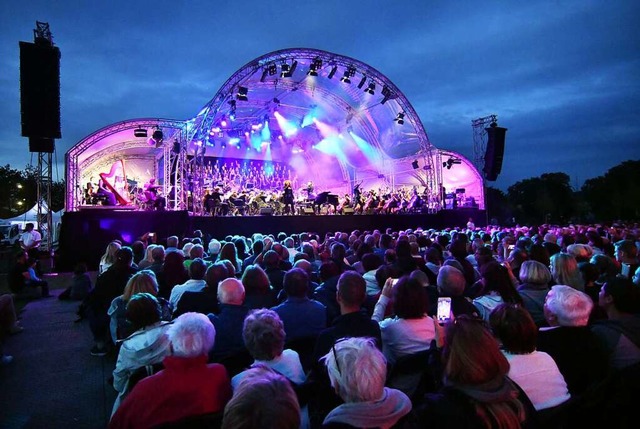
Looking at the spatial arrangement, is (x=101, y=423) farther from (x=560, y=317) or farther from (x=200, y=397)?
(x=560, y=317)

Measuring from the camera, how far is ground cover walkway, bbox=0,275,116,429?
3221 millimetres

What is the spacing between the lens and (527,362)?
1.81 metres

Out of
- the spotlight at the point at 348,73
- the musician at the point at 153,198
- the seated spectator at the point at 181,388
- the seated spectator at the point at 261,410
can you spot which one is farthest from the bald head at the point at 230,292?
the spotlight at the point at 348,73

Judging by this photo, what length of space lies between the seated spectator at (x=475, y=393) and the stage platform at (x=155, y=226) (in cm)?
887

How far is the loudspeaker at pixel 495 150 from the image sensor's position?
17688 millimetres

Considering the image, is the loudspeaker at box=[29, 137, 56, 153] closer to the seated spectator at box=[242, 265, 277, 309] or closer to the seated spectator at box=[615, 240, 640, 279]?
the seated spectator at box=[242, 265, 277, 309]

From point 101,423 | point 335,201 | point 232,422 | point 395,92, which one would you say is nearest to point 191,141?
point 335,201

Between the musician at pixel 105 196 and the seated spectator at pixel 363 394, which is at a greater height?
the musician at pixel 105 196

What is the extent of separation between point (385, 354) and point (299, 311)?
741mm

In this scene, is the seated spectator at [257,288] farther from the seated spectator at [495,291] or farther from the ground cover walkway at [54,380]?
the seated spectator at [495,291]

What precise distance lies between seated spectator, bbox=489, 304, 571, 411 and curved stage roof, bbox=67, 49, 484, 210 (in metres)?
14.1

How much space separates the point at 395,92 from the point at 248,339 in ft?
55.7

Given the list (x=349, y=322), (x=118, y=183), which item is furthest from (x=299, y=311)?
(x=118, y=183)

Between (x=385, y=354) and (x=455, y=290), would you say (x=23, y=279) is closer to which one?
(x=385, y=354)
